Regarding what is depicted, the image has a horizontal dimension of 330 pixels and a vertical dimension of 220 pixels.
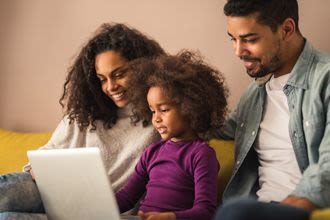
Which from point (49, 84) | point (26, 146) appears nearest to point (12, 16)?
point (49, 84)

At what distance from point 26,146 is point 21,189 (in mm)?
656

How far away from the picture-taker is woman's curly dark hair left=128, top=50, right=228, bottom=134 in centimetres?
150

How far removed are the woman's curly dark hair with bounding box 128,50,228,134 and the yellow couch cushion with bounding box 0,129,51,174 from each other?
676mm

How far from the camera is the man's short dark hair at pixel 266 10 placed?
149 centimetres

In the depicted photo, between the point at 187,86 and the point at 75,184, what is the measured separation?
435mm

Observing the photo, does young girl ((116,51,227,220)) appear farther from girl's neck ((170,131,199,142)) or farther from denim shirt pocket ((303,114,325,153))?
denim shirt pocket ((303,114,325,153))

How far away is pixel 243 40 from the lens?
5.02 feet

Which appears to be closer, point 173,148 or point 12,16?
point 173,148

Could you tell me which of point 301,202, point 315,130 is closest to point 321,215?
point 301,202

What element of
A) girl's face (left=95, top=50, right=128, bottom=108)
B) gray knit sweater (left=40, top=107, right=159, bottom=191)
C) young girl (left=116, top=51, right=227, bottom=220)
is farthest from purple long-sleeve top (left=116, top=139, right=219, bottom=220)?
girl's face (left=95, top=50, right=128, bottom=108)

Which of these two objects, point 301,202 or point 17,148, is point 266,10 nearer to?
point 301,202

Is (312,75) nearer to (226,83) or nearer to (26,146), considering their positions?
(226,83)

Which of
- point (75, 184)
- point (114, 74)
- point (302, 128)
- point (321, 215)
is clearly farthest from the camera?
point (114, 74)

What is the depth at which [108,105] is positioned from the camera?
1.86m
